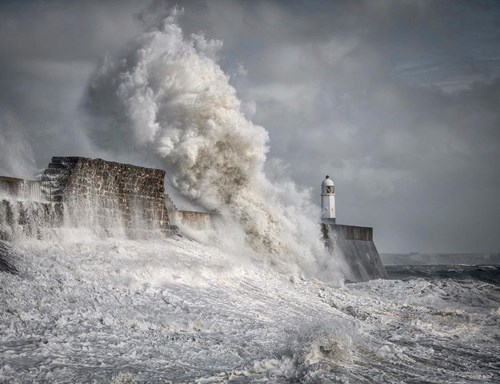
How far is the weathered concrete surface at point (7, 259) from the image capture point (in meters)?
6.55

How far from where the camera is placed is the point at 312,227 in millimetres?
15891

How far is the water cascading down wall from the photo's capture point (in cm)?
771

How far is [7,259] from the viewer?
264 inches

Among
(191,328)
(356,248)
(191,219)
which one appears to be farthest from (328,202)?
(191,328)

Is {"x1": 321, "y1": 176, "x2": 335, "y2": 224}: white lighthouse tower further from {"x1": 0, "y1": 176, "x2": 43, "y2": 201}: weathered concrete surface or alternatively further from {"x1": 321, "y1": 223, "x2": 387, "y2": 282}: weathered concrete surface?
{"x1": 0, "y1": 176, "x2": 43, "y2": 201}: weathered concrete surface

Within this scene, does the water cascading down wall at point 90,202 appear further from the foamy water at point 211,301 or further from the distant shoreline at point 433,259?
the distant shoreline at point 433,259

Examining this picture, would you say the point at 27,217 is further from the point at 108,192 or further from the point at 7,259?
the point at 108,192

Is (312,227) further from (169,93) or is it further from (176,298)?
(176,298)

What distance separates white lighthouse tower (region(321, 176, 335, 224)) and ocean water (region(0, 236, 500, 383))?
38.6 feet

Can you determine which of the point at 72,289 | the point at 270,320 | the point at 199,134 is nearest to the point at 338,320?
the point at 270,320

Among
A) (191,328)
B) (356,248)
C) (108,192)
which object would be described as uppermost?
(108,192)

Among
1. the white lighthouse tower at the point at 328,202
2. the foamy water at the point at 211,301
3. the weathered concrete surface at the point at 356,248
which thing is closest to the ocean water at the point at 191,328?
the foamy water at the point at 211,301

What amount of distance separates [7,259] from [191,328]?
211cm

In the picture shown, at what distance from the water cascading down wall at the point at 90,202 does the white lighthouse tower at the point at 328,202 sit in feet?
40.9
